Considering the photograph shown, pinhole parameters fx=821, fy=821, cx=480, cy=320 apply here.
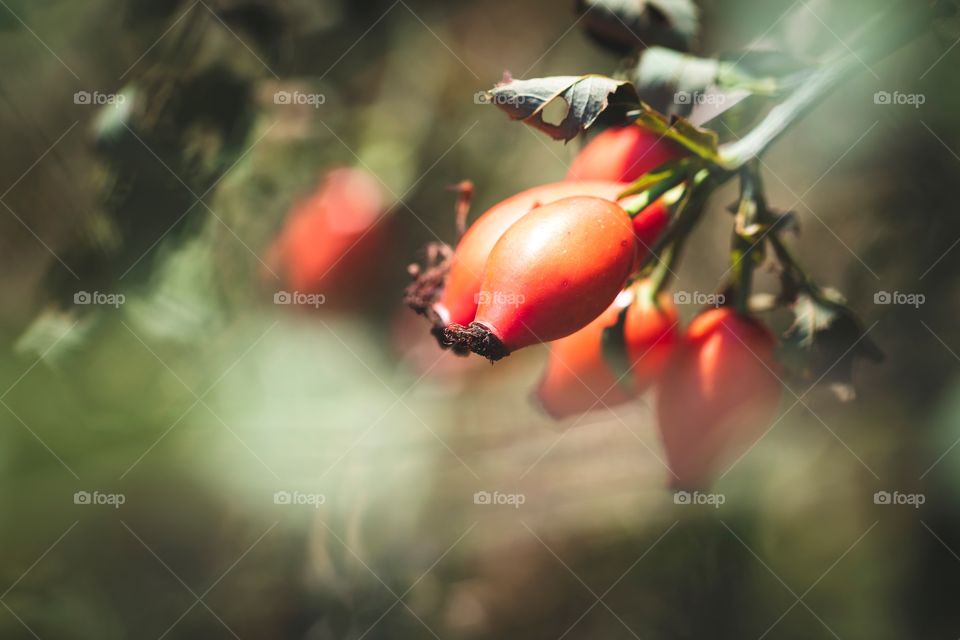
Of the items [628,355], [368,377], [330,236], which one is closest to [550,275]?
[628,355]

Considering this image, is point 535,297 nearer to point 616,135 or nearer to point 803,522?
point 616,135

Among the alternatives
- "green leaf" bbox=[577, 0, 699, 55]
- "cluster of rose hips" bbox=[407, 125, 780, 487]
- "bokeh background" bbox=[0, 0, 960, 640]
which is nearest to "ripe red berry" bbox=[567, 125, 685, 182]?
"cluster of rose hips" bbox=[407, 125, 780, 487]

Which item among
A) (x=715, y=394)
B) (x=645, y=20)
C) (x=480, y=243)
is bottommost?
(x=715, y=394)

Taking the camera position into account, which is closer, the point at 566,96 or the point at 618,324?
the point at 566,96

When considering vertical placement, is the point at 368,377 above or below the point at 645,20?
below

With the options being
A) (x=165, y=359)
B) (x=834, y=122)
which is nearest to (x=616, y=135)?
(x=834, y=122)

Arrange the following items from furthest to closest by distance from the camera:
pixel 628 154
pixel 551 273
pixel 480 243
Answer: pixel 628 154
pixel 480 243
pixel 551 273

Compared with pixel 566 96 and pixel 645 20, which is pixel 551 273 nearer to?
pixel 566 96
